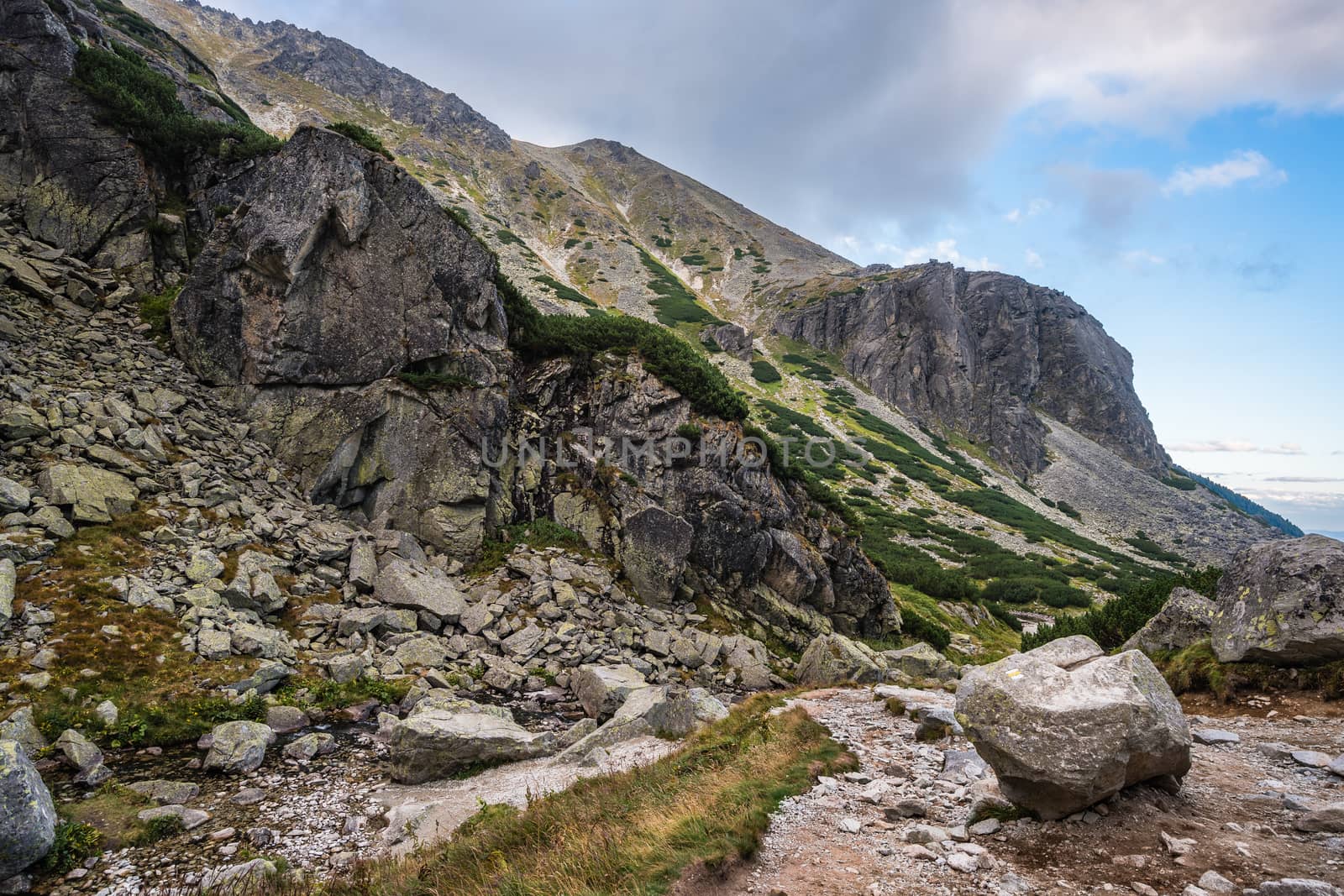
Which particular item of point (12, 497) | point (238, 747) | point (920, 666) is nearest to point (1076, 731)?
point (238, 747)

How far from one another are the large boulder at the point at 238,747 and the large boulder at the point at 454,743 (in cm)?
266

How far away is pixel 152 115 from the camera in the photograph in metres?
25.4

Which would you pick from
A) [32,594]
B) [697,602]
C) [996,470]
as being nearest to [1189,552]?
[996,470]

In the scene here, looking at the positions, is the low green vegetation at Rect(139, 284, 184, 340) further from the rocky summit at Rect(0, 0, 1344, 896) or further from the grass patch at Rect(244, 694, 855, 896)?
the grass patch at Rect(244, 694, 855, 896)

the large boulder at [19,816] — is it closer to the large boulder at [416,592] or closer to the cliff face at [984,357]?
the large boulder at [416,592]

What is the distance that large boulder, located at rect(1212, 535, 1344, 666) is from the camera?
29.0 feet

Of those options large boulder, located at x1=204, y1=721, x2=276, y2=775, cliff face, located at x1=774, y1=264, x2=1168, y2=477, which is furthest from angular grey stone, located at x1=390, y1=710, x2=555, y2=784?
cliff face, located at x1=774, y1=264, x2=1168, y2=477

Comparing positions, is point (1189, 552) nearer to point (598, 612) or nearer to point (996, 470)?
point (996, 470)

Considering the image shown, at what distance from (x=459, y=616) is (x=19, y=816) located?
11550 millimetres

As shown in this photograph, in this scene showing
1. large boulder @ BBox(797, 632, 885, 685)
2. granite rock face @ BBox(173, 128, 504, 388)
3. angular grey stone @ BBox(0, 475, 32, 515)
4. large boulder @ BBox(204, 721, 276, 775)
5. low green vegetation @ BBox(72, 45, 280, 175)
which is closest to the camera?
large boulder @ BBox(204, 721, 276, 775)

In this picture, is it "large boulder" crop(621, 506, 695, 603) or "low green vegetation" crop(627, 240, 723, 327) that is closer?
"large boulder" crop(621, 506, 695, 603)

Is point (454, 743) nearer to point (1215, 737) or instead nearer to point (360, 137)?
point (1215, 737)

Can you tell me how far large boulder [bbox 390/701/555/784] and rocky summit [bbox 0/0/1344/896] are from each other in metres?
0.08

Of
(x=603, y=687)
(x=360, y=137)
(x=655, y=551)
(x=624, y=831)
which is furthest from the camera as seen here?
(x=360, y=137)
